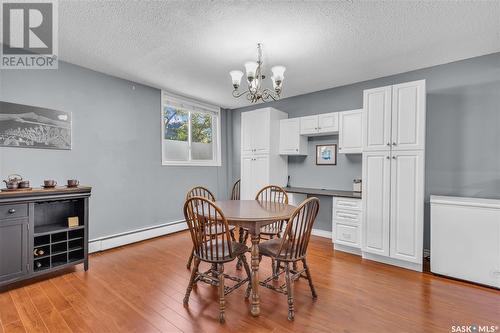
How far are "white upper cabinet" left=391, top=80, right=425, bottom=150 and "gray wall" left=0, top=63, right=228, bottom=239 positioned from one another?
11.8ft

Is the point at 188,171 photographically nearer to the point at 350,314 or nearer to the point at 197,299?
the point at 197,299

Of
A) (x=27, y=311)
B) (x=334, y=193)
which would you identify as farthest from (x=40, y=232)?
(x=334, y=193)

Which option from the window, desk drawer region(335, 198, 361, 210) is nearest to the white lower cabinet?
desk drawer region(335, 198, 361, 210)

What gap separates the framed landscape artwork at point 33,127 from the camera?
2.75 metres

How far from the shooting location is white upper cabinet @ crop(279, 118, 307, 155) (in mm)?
4379

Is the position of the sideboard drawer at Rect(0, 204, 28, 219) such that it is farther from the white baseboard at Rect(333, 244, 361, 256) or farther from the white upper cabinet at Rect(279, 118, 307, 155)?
the white baseboard at Rect(333, 244, 361, 256)

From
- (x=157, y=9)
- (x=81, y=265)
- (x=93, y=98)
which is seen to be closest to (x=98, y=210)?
(x=81, y=265)

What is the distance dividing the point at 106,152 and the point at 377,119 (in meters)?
3.85

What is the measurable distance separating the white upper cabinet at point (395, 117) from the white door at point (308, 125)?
917 mm

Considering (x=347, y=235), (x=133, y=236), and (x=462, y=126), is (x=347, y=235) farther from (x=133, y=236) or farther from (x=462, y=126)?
(x=133, y=236)

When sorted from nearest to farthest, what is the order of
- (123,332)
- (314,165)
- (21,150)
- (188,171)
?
(123,332) → (21,150) → (314,165) → (188,171)

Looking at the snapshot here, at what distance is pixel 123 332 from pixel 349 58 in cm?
357

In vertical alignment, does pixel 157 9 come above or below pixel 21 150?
above

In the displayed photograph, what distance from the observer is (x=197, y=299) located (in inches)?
89.9
